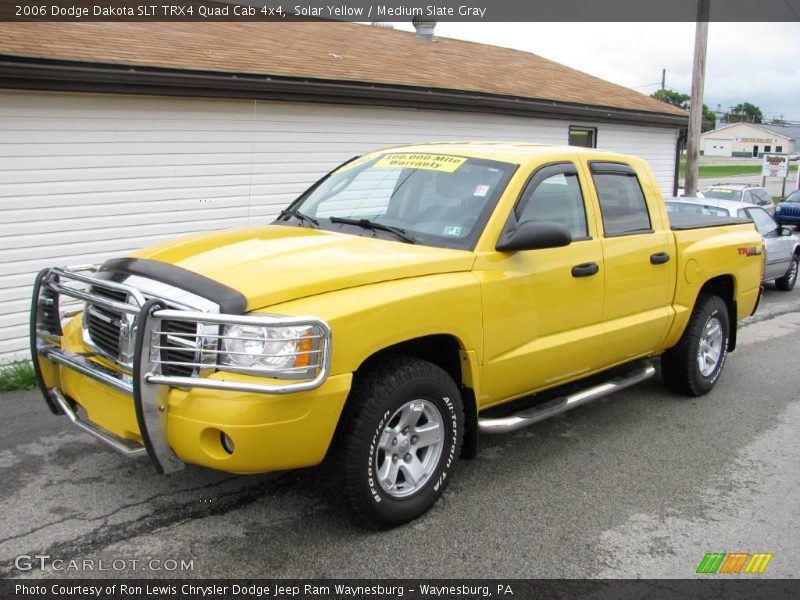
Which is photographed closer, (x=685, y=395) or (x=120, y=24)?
(x=685, y=395)

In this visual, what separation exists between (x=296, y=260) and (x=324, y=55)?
7532mm

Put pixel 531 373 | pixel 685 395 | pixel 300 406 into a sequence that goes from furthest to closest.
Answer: pixel 685 395 → pixel 531 373 → pixel 300 406

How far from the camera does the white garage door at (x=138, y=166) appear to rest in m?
7.03

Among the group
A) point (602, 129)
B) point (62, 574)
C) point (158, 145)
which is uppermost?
point (602, 129)

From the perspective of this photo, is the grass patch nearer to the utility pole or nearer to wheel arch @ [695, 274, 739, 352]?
wheel arch @ [695, 274, 739, 352]

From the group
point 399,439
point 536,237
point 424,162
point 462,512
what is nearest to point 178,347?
point 399,439

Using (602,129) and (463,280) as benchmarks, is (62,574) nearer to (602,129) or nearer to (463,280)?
(463,280)

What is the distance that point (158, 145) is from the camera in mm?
7992

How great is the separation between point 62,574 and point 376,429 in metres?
1.56

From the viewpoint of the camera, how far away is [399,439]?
3.85 meters

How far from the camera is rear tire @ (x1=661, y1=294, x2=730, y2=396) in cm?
607

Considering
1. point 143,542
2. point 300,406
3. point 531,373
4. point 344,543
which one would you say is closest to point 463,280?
point 531,373

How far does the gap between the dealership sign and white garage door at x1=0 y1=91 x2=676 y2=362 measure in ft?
73.2

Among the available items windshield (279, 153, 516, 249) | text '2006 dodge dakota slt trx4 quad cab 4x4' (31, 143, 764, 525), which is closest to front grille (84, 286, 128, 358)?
text '2006 dodge dakota slt trx4 quad cab 4x4' (31, 143, 764, 525)
